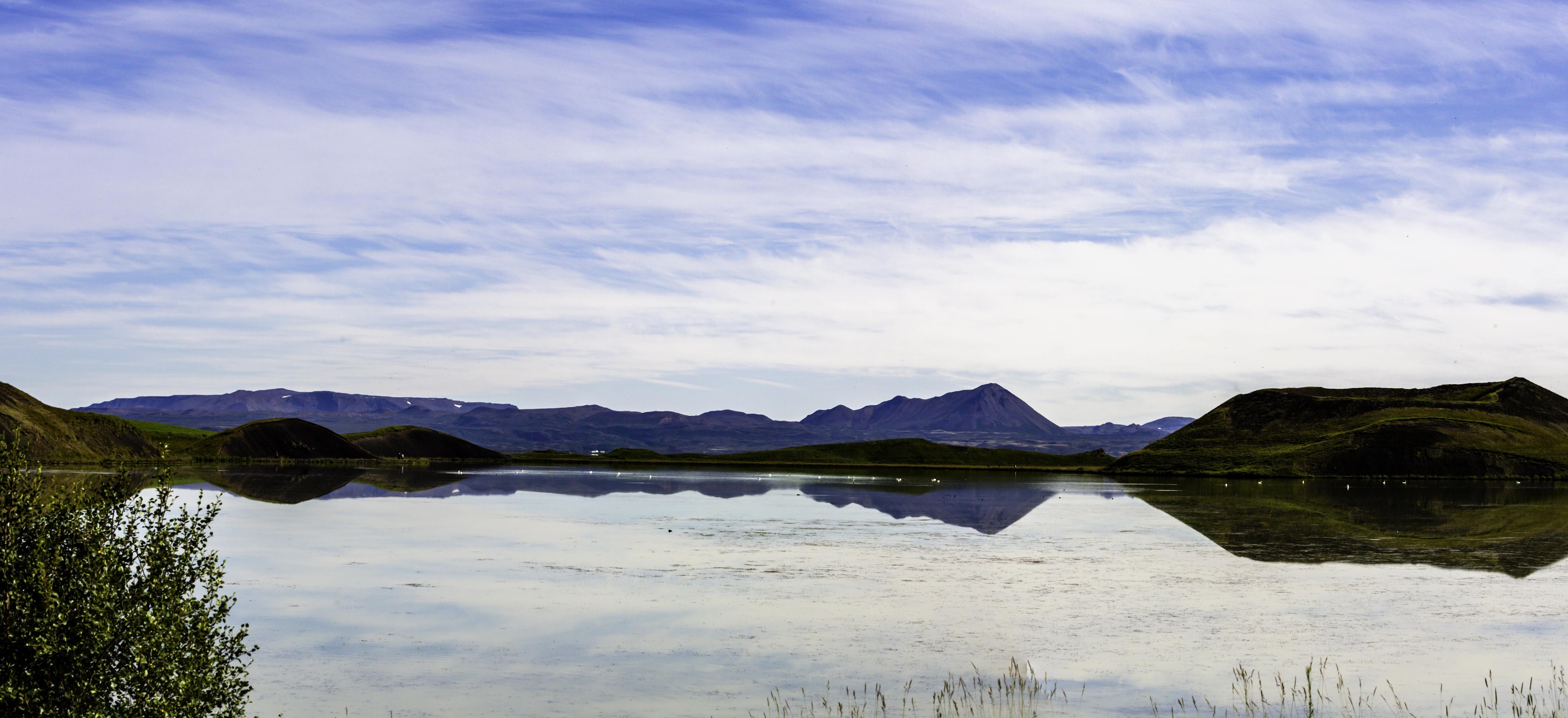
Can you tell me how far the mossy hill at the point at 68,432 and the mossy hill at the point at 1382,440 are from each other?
134 m

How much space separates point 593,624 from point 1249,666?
46.2ft

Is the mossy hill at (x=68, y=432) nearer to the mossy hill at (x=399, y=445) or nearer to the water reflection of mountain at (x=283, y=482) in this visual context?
the water reflection of mountain at (x=283, y=482)

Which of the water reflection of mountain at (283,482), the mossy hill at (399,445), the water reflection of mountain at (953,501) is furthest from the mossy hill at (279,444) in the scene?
the water reflection of mountain at (953,501)

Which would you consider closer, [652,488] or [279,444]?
[652,488]

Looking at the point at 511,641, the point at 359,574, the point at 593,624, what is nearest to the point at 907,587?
the point at 593,624

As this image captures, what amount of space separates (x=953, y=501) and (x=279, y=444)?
125 metres

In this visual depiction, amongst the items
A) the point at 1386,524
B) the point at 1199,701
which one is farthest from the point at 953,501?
the point at 1199,701

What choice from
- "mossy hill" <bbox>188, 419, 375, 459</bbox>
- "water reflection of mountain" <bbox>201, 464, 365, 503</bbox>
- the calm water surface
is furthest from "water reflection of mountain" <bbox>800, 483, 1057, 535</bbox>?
"mossy hill" <bbox>188, 419, 375, 459</bbox>

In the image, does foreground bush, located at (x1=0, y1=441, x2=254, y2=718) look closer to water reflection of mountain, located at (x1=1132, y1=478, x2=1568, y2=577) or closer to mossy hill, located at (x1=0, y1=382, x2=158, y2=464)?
water reflection of mountain, located at (x1=1132, y1=478, x2=1568, y2=577)

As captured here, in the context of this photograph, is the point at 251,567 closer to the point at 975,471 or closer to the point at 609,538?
the point at 609,538

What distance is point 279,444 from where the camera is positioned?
167 m

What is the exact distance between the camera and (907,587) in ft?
106

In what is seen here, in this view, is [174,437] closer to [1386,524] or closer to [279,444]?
[279,444]

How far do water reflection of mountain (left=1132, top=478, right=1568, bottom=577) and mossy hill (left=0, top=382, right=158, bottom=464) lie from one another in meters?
100
